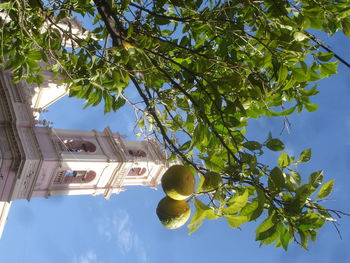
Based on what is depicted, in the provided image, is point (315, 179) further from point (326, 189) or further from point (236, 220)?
point (236, 220)

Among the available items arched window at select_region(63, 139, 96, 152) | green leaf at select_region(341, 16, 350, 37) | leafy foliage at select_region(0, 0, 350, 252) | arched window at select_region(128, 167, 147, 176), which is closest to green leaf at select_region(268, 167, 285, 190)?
leafy foliage at select_region(0, 0, 350, 252)

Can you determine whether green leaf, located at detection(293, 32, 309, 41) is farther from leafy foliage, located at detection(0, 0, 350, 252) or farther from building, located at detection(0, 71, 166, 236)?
building, located at detection(0, 71, 166, 236)

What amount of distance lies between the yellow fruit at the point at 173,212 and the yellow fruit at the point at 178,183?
0.08m

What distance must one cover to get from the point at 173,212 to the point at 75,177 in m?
14.8

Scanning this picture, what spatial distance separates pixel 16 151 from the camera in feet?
44.0

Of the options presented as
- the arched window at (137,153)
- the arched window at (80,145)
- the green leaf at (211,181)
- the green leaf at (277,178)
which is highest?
the green leaf at (277,178)

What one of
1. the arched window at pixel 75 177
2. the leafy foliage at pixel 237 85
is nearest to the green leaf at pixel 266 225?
the leafy foliage at pixel 237 85

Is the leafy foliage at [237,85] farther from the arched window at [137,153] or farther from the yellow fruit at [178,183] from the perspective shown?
the arched window at [137,153]

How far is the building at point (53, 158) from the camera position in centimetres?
1339

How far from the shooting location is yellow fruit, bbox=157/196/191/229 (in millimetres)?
2209

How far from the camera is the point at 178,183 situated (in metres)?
2.13

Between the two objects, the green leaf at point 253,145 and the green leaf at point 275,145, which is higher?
the green leaf at point 275,145

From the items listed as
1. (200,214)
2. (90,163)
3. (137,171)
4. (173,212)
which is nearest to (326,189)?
(200,214)

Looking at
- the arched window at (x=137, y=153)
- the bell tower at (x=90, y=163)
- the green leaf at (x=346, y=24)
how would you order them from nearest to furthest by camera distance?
the green leaf at (x=346, y=24), the bell tower at (x=90, y=163), the arched window at (x=137, y=153)
